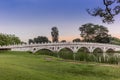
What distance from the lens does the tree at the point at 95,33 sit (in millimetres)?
89250

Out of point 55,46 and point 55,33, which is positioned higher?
point 55,33

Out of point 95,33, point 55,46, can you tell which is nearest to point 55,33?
point 95,33

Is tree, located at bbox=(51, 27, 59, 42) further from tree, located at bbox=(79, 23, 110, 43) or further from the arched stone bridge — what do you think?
the arched stone bridge

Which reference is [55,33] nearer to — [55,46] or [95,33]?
[95,33]

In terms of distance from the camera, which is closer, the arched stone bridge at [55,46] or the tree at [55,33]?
the arched stone bridge at [55,46]

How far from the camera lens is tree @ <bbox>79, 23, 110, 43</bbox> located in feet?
293

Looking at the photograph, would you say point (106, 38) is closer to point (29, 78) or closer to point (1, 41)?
point (1, 41)

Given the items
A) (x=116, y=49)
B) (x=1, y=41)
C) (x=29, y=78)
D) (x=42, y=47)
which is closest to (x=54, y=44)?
(x=42, y=47)

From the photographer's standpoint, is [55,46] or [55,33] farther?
[55,33]

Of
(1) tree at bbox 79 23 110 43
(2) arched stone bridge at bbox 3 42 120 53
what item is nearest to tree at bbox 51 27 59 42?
(1) tree at bbox 79 23 110 43

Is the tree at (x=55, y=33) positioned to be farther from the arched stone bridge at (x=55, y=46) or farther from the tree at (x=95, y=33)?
the arched stone bridge at (x=55, y=46)

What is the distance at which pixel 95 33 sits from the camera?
90125 millimetres

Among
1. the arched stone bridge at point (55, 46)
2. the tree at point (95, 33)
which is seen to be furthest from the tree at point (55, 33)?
the arched stone bridge at point (55, 46)

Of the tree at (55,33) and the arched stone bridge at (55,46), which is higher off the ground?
the tree at (55,33)
